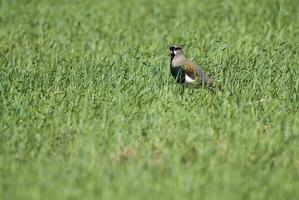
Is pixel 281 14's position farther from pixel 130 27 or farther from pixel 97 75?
pixel 97 75

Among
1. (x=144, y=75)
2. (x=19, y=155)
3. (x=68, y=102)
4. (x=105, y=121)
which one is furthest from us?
(x=144, y=75)

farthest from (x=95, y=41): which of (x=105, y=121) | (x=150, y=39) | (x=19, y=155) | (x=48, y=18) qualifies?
(x=19, y=155)

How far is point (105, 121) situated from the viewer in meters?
7.65

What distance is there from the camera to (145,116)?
25.6ft

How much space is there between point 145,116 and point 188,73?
1779 mm

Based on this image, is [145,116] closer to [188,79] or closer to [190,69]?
[188,79]

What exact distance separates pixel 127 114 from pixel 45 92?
1.22 meters

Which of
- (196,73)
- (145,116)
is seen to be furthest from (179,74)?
(145,116)

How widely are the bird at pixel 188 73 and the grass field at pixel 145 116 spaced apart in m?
0.14

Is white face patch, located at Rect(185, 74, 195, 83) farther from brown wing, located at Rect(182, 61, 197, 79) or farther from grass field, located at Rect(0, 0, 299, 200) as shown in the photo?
grass field, located at Rect(0, 0, 299, 200)

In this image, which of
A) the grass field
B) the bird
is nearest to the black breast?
the bird

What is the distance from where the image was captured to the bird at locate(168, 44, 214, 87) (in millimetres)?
9164

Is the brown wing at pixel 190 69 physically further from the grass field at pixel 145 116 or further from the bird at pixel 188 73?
the grass field at pixel 145 116

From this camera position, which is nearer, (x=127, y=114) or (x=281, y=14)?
(x=127, y=114)
